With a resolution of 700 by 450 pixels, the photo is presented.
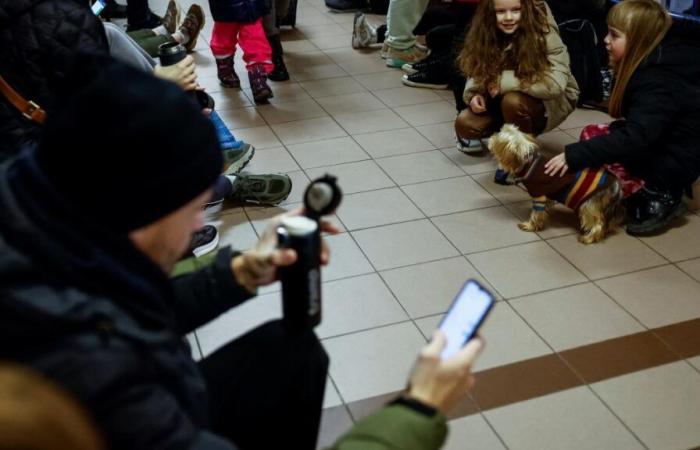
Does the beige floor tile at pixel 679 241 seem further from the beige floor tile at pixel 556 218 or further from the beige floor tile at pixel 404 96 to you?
the beige floor tile at pixel 404 96

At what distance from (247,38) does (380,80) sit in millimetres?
873

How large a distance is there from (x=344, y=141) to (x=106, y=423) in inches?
114

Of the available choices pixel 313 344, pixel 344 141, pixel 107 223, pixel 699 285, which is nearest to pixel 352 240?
pixel 344 141

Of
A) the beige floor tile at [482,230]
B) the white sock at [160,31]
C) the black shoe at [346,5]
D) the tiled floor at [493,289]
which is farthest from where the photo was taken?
the black shoe at [346,5]

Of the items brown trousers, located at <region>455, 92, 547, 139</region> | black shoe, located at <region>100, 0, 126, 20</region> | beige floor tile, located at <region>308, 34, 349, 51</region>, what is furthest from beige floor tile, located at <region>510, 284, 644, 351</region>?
black shoe, located at <region>100, 0, 126, 20</region>

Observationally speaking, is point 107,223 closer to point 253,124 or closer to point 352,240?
point 352,240

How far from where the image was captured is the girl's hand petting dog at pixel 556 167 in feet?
8.77

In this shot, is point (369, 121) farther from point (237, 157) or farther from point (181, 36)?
point (181, 36)

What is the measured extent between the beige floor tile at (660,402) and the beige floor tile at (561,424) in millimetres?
45

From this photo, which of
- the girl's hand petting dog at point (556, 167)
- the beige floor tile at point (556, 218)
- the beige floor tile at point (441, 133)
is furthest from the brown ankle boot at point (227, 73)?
the girl's hand petting dog at point (556, 167)

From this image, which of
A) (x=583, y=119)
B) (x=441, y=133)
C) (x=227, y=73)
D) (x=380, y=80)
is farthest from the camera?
(x=380, y=80)

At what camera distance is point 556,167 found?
267cm

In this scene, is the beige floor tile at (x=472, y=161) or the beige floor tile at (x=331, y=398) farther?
the beige floor tile at (x=472, y=161)

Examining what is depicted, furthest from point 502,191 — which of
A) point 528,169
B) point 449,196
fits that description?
point 528,169
